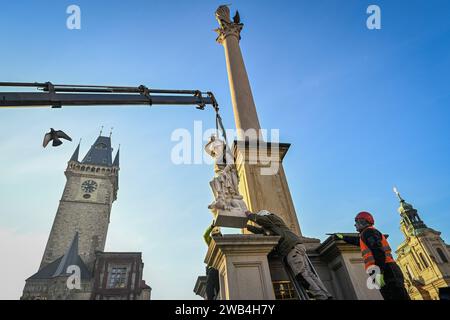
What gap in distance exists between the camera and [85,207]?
179 ft

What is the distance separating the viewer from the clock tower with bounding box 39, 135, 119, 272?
158 feet

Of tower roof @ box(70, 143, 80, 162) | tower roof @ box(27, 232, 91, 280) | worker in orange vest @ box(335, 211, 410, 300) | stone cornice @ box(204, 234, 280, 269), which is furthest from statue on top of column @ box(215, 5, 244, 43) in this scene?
tower roof @ box(70, 143, 80, 162)

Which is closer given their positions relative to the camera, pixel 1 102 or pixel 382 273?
pixel 382 273

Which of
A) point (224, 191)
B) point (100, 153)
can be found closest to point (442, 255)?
point (224, 191)

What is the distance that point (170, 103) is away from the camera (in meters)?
10.9

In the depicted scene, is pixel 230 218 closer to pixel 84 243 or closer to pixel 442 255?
pixel 84 243

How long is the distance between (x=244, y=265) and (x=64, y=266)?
4569 cm

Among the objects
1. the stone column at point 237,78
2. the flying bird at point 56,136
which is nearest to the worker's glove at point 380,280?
the stone column at point 237,78

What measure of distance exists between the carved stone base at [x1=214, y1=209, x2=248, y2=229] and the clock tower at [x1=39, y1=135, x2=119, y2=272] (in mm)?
48497

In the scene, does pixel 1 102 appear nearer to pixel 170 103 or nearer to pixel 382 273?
pixel 170 103

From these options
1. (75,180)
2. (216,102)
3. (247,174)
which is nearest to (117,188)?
(75,180)

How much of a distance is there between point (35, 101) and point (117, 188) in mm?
67077

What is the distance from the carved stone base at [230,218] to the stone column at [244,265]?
72 centimetres

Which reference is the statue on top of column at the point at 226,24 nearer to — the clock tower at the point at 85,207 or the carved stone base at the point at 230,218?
the carved stone base at the point at 230,218
